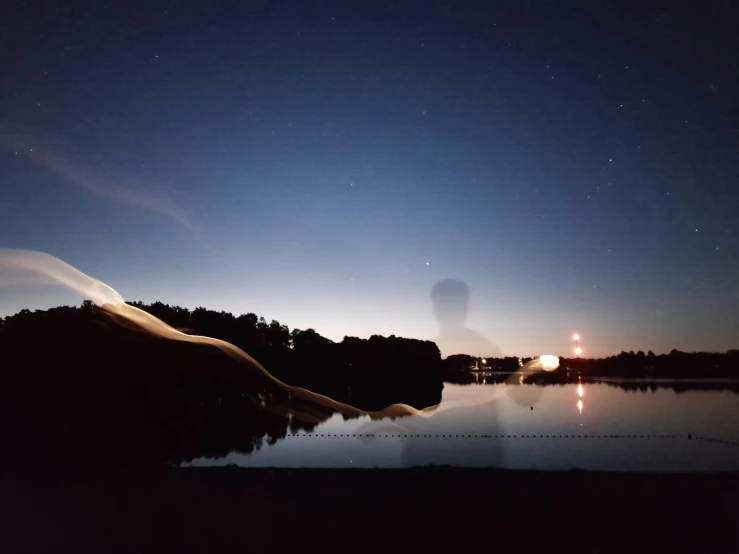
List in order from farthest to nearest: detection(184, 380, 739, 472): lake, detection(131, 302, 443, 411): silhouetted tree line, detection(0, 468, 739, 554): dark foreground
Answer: detection(131, 302, 443, 411): silhouetted tree line
detection(184, 380, 739, 472): lake
detection(0, 468, 739, 554): dark foreground

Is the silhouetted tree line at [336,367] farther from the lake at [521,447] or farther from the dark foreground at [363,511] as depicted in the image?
the dark foreground at [363,511]

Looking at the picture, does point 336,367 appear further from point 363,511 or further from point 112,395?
point 363,511

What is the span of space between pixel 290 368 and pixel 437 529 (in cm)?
5677

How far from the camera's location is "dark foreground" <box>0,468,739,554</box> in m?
7.32

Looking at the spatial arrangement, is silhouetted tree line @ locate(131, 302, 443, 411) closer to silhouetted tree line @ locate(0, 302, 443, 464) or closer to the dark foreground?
silhouetted tree line @ locate(0, 302, 443, 464)

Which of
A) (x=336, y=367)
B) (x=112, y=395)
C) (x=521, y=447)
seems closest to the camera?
(x=521, y=447)

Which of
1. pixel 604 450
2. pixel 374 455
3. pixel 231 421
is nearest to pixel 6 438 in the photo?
pixel 374 455

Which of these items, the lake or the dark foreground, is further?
the lake

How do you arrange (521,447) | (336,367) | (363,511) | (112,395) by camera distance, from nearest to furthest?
1. (363,511)
2. (521,447)
3. (112,395)
4. (336,367)

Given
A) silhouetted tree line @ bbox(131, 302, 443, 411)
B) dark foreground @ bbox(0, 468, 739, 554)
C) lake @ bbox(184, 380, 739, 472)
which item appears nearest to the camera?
dark foreground @ bbox(0, 468, 739, 554)

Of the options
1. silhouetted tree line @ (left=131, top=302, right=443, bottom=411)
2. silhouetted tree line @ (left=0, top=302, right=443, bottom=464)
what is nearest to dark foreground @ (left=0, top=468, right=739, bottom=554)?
silhouetted tree line @ (left=0, top=302, right=443, bottom=464)

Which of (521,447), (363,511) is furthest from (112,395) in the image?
(363,511)

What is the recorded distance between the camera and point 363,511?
28.6ft

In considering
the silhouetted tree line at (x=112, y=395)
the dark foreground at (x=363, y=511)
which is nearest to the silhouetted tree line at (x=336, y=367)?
the silhouetted tree line at (x=112, y=395)
